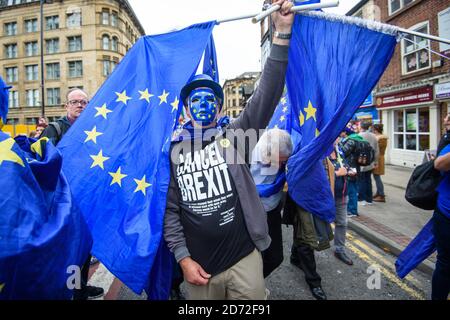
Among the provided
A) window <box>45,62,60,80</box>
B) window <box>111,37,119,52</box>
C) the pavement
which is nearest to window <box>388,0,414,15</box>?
the pavement

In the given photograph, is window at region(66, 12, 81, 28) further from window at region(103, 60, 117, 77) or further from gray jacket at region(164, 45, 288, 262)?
gray jacket at region(164, 45, 288, 262)

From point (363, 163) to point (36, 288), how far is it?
6356mm

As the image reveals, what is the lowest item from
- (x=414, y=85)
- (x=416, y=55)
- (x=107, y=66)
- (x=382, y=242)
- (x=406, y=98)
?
(x=382, y=242)

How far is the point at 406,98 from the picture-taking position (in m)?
12.6

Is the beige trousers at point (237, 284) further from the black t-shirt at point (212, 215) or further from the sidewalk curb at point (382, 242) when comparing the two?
the sidewalk curb at point (382, 242)

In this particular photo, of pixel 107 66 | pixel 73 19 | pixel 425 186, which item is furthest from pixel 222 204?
pixel 73 19

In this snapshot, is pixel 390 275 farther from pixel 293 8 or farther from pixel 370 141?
pixel 370 141

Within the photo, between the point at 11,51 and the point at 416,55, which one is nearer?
the point at 416,55

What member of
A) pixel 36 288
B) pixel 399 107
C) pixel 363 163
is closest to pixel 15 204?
pixel 36 288

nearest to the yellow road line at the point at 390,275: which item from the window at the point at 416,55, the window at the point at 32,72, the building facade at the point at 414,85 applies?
the building facade at the point at 414,85

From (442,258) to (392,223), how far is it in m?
3.27

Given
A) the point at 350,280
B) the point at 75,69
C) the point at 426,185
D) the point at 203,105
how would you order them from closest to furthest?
the point at 203,105 < the point at 426,185 < the point at 350,280 < the point at 75,69

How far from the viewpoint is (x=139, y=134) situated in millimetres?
2453
